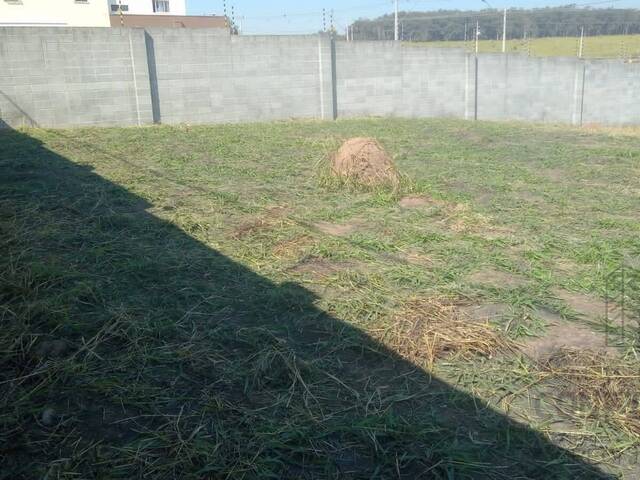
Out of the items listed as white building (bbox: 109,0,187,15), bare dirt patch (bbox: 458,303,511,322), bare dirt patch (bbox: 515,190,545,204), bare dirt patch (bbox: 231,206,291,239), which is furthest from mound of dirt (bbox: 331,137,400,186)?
white building (bbox: 109,0,187,15)

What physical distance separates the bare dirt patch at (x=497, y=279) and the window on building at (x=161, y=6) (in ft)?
141

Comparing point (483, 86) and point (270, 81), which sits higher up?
point (270, 81)

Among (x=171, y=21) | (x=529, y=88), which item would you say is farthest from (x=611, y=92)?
(x=171, y=21)

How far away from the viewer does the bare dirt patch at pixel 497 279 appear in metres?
4.50

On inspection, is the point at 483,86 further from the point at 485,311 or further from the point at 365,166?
the point at 485,311

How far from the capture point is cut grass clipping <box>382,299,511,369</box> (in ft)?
11.3

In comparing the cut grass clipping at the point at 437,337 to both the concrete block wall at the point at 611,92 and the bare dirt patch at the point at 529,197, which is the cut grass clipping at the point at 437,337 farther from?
the concrete block wall at the point at 611,92

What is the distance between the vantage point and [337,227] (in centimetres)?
616

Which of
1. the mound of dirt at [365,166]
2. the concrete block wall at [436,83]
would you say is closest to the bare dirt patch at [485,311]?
the mound of dirt at [365,166]

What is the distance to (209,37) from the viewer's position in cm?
1463

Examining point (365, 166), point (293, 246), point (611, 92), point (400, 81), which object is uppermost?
point (400, 81)

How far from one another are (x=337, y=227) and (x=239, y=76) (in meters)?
10.3

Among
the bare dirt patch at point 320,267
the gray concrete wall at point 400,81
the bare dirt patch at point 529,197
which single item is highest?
the gray concrete wall at point 400,81

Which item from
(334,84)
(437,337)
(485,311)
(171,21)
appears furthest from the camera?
(171,21)
